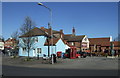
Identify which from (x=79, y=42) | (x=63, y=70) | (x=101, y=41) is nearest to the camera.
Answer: (x=63, y=70)

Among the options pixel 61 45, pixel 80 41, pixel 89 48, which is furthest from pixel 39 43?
pixel 89 48

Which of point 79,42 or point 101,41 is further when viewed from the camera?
point 101,41

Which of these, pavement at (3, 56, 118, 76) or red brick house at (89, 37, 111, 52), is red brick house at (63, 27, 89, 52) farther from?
pavement at (3, 56, 118, 76)

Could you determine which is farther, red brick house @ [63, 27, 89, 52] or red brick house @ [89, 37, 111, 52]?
red brick house @ [89, 37, 111, 52]

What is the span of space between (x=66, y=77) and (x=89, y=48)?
61.6 m

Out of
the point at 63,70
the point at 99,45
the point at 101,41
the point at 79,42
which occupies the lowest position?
the point at 63,70

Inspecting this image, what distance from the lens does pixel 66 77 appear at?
529 inches

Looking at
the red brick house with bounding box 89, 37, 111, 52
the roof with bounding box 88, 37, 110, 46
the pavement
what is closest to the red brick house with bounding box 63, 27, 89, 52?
the red brick house with bounding box 89, 37, 111, 52

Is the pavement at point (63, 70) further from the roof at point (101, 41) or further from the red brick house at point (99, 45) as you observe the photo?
the roof at point (101, 41)

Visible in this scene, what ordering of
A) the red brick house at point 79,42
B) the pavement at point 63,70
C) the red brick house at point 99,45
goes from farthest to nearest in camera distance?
the red brick house at point 99,45, the red brick house at point 79,42, the pavement at point 63,70

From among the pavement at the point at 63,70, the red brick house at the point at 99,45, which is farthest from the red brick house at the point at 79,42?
the pavement at the point at 63,70

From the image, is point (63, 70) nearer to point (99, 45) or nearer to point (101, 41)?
point (99, 45)

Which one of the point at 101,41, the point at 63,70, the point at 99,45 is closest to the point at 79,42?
the point at 99,45

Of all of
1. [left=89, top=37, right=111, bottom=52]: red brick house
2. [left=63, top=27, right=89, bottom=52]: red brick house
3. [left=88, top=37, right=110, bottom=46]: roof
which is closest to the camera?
[left=63, top=27, right=89, bottom=52]: red brick house
